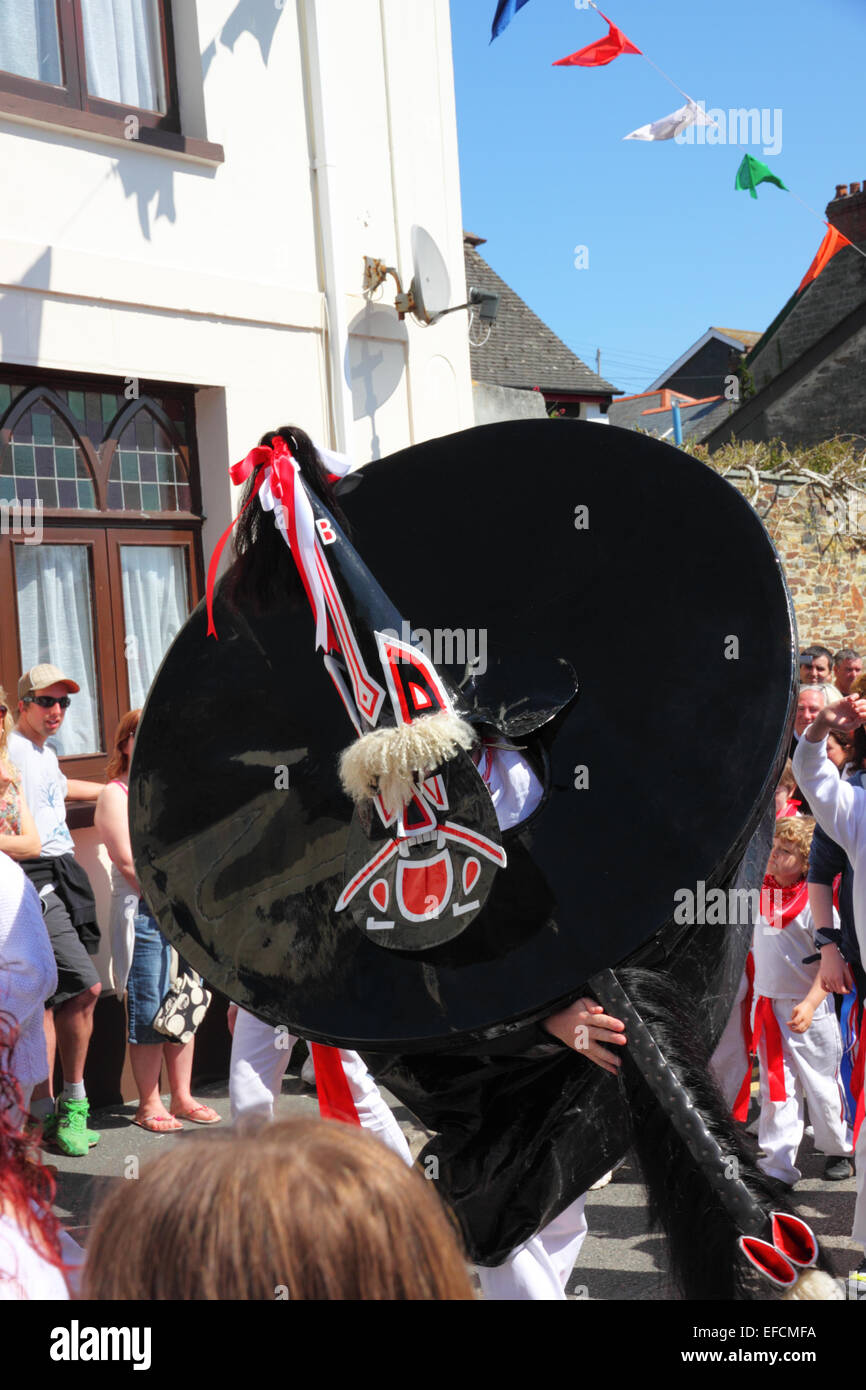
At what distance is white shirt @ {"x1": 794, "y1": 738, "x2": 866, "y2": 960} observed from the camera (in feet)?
12.8

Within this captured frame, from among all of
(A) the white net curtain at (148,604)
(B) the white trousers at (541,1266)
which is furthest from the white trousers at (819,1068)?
(A) the white net curtain at (148,604)

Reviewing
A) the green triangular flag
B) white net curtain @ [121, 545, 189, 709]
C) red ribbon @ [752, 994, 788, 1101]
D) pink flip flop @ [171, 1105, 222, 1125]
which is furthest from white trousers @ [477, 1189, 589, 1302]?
the green triangular flag

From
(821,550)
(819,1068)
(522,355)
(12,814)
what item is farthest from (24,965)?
(522,355)

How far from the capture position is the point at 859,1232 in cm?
367

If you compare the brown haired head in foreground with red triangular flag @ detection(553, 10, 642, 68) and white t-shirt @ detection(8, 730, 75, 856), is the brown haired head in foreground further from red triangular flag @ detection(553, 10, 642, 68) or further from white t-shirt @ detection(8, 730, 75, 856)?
red triangular flag @ detection(553, 10, 642, 68)

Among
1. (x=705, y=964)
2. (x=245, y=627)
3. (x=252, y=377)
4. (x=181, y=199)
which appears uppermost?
(x=181, y=199)

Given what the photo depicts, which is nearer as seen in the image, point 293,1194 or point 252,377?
point 293,1194

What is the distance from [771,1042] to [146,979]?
8.04 feet

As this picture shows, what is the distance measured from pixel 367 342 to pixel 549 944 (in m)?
5.43

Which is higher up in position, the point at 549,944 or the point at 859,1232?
the point at 549,944

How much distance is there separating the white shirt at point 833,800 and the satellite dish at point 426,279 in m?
4.20

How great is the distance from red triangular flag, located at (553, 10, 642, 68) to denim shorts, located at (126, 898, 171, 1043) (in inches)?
223
